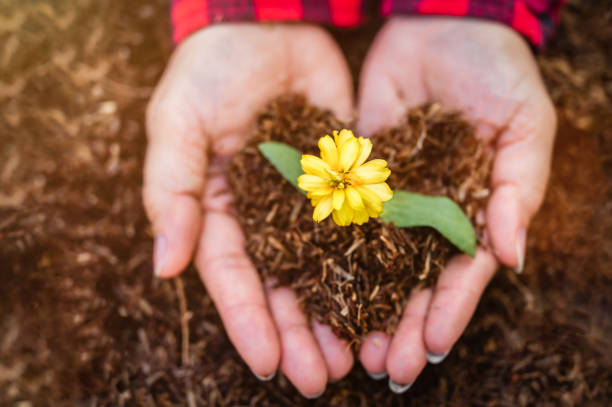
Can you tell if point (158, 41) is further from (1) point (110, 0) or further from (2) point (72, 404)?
(2) point (72, 404)

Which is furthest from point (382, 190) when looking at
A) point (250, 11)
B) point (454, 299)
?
point (250, 11)

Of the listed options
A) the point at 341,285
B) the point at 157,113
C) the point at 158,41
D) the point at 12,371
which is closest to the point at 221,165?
the point at 157,113

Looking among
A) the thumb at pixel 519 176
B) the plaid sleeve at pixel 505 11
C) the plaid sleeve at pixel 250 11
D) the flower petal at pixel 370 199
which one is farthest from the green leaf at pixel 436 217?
the plaid sleeve at pixel 250 11

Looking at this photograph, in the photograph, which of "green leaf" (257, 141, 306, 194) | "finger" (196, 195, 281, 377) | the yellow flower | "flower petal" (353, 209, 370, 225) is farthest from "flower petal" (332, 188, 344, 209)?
"finger" (196, 195, 281, 377)

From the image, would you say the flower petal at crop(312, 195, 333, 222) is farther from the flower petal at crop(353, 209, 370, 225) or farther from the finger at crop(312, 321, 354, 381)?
the finger at crop(312, 321, 354, 381)

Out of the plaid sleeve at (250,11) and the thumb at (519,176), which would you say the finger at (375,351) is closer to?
the thumb at (519,176)

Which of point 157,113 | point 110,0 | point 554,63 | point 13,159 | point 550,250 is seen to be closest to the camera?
point 157,113
